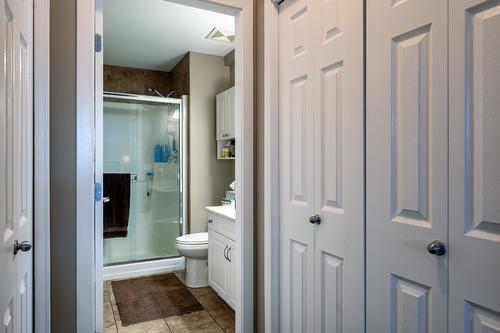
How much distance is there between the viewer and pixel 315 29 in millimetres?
1426

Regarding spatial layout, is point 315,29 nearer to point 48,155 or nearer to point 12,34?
point 12,34

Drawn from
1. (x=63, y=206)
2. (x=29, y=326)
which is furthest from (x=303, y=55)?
(x=29, y=326)

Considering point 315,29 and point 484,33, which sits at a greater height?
point 315,29

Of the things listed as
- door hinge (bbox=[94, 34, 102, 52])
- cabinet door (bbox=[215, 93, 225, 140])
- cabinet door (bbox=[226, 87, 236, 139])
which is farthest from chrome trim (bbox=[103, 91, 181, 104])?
door hinge (bbox=[94, 34, 102, 52])

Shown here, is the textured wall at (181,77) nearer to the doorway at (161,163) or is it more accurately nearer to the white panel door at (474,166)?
the doorway at (161,163)

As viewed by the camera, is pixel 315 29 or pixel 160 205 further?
pixel 160 205

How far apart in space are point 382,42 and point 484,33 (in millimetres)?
315

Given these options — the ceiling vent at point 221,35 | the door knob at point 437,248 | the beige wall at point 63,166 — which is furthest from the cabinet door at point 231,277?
the ceiling vent at point 221,35

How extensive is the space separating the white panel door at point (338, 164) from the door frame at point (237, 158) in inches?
18.9

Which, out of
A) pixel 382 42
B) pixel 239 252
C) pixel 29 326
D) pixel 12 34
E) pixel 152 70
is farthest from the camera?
pixel 152 70

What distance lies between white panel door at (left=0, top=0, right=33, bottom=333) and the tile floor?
1142 mm

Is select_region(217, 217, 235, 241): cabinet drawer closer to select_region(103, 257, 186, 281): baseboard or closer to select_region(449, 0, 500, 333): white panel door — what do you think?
select_region(103, 257, 186, 281): baseboard

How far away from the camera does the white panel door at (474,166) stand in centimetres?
82

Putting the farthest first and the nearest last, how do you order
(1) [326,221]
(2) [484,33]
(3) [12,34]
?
(1) [326,221], (3) [12,34], (2) [484,33]
